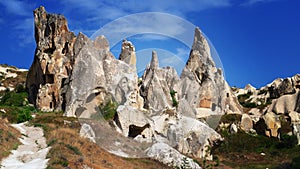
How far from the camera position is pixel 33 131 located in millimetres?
24266

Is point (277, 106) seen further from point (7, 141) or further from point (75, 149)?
point (7, 141)

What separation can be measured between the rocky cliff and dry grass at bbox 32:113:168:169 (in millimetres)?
7377

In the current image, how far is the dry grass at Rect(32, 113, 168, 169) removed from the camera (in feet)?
50.1

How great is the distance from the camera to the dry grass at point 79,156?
50.1 ft

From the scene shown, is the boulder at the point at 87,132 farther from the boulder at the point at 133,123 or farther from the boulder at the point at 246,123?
the boulder at the point at 246,123

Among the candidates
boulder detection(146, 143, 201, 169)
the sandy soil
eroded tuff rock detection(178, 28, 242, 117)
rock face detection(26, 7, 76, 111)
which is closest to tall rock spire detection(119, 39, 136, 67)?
rock face detection(26, 7, 76, 111)

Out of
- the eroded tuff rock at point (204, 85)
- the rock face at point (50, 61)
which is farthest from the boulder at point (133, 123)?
the eroded tuff rock at point (204, 85)

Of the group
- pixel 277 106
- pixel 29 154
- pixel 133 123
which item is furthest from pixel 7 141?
pixel 277 106

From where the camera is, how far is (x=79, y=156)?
55.1 ft

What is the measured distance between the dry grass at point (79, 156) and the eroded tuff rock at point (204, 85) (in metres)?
23.1

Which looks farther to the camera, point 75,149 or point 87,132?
point 87,132

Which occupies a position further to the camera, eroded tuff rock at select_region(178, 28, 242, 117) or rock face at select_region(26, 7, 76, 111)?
eroded tuff rock at select_region(178, 28, 242, 117)

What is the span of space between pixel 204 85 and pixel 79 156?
108 ft

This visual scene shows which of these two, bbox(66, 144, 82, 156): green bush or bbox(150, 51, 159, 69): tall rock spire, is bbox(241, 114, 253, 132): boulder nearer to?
bbox(150, 51, 159, 69): tall rock spire
